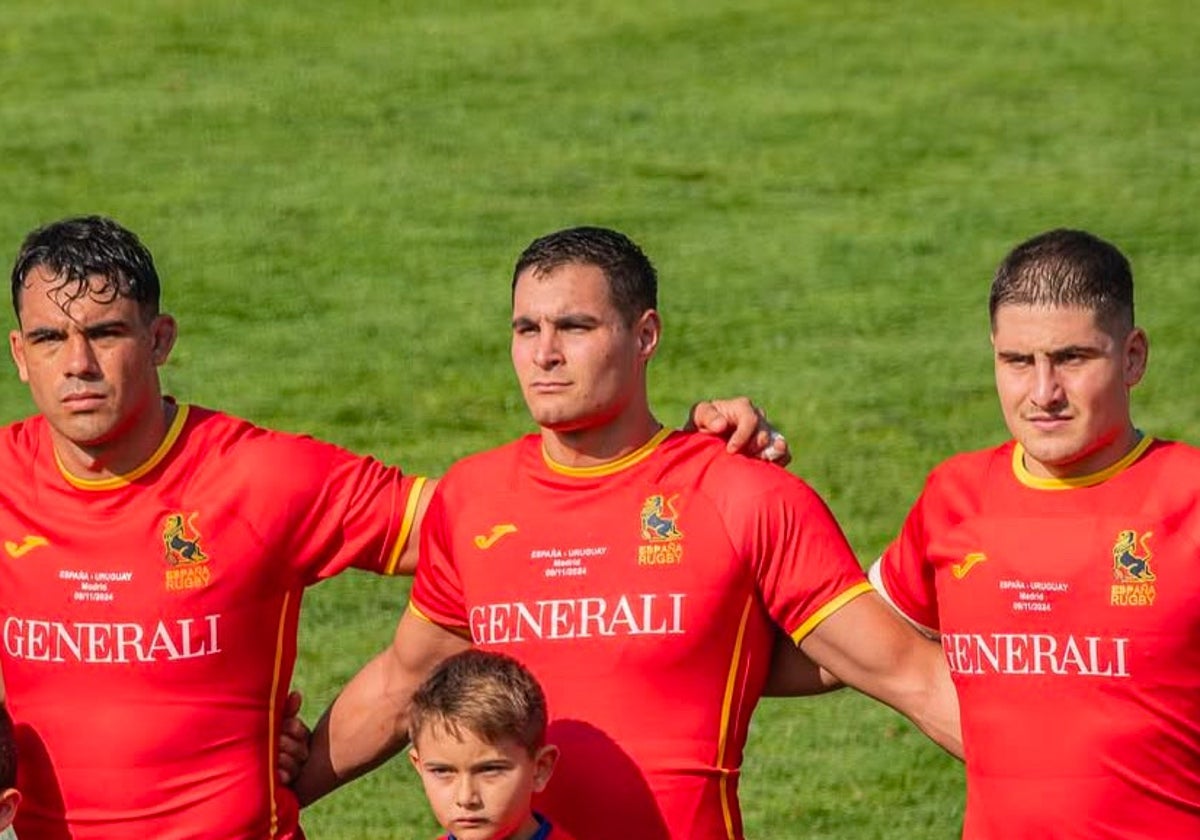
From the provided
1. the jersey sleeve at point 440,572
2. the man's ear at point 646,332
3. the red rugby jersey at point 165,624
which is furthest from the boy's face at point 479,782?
the man's ear at point 646,332

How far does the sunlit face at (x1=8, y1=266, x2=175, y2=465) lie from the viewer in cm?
705

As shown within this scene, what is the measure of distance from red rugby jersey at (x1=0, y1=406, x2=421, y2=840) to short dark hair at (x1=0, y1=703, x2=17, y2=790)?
152 mm

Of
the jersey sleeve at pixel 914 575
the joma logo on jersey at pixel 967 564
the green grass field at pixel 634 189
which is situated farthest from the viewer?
the green grass field at pixel 634 189

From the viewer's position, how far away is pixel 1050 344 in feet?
21.9

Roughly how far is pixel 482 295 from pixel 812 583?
355 inches

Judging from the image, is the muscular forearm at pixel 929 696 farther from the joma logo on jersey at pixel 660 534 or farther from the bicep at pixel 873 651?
the joma logo on jersey at pixel 660 534

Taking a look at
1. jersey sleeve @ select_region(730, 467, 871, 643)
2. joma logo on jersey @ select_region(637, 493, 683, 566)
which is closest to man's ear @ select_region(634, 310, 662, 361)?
joma logo on jersey @ select_region(637, 493, 683, 566)

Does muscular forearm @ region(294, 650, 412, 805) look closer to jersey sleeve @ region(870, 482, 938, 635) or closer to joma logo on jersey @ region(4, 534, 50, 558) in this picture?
joma logo on jersey @ region(4, 534, 50, 558)

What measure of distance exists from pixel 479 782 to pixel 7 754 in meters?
1.24

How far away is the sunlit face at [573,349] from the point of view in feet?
22.9

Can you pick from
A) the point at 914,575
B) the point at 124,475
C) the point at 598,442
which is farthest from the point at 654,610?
the point at 124,475

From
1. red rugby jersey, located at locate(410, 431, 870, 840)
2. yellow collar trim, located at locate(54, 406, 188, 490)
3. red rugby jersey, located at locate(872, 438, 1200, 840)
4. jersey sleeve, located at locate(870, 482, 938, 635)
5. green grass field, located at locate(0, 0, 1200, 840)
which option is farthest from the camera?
green grass field, located at locate(0, 0, 1200, 840)

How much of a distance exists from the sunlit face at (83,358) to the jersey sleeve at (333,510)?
0.44m

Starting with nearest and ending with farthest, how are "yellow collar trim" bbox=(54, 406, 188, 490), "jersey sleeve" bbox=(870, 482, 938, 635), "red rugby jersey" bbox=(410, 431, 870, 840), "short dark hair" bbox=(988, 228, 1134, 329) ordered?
"short dark hair" bbox=(988, 228, 1134, 329), "red rugby jersey" bbox=(410, 431, 870, 840), "jersey sleeve" bbox=(870, 482, 938, 635), "yellow collar trim" bbox=(54, 406, 188, 490)
